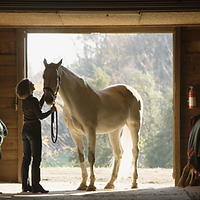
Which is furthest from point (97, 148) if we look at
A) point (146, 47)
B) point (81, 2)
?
point (81, 2)

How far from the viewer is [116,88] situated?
506cm

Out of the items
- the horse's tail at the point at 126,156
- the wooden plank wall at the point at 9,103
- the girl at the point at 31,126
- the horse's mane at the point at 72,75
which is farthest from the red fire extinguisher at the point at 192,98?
the wooden plank wall at the point at 9,103

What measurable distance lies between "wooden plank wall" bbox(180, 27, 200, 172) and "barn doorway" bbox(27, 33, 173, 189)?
535cm

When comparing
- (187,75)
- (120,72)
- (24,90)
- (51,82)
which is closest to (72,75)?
(51,82)

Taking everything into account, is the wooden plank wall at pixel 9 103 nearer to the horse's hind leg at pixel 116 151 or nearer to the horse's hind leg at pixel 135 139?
the horse's hind leg at pixel 116 151

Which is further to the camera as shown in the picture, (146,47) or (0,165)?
(146,47)

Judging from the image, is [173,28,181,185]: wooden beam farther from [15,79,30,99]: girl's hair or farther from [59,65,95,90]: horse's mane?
[15,79,30,99]: girl's hair

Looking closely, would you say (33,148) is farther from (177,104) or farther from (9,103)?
(177,104)

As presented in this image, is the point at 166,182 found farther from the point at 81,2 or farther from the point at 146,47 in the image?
the point at 146,47

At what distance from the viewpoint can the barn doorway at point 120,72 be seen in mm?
11039

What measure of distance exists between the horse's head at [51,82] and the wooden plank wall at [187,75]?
6.77 ft

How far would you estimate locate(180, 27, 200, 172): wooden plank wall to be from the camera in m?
4.98

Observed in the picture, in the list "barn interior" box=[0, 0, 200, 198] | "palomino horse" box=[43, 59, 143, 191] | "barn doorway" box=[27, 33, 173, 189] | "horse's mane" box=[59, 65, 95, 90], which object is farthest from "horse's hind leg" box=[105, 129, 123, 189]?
"barn doorway" box=[27, 33, 173, 189]

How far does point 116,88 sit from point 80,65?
749 centimetres
